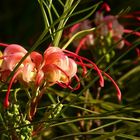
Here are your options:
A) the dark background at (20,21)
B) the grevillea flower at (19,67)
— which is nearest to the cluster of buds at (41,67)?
the grevillea flower at (19,67)

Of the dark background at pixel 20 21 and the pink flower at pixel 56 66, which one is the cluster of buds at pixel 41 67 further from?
the dark background at pixel 20 21

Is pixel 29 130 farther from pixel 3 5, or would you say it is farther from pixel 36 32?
pixel 3 5

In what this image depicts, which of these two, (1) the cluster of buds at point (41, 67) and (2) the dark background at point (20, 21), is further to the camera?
(2) the dark background at point (20, 21)

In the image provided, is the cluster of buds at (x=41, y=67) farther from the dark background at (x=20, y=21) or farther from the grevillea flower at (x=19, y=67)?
the dark background at (x=20, y=21)

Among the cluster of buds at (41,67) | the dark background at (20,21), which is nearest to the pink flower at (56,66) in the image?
the cluster of buds at (41,67)

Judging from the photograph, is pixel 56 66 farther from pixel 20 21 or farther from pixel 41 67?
pixel 20 21

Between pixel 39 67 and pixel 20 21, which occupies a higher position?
pixel 39 67

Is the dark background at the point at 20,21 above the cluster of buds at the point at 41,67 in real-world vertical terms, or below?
below

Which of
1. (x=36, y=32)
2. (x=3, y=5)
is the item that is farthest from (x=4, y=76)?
(x=3, y=5)

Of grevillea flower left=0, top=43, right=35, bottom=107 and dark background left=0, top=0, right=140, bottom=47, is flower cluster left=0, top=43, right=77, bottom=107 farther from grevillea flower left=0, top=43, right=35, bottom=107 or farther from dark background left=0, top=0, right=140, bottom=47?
dark background left=0, top=0, right=140, bottom=47

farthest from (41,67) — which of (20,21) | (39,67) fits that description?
(20,21)

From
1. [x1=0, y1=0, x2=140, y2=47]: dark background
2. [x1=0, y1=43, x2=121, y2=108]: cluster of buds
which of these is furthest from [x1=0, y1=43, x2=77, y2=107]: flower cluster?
[x1=0, y1=0, x2=140, y2=47]: dark background
